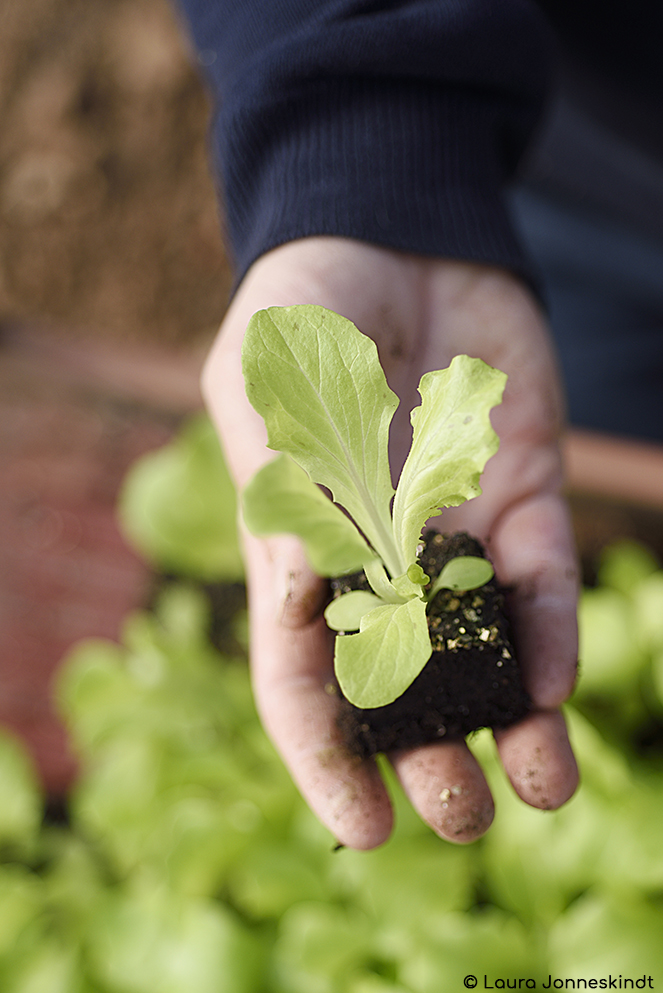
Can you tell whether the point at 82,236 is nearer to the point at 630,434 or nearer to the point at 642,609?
the point at 630,434

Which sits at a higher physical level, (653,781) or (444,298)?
(444,298)

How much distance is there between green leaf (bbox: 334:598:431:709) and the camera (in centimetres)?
34

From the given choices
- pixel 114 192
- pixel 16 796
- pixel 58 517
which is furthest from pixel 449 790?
pixel 114 192

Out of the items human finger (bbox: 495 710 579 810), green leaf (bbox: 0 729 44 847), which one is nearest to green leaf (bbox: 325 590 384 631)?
human finger (bbox: 495 710 579 810)

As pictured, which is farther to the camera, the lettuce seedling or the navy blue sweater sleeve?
the navy blue sweater sleeve

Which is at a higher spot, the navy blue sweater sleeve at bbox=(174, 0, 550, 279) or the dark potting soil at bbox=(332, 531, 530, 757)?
the navy blue sweater sleeve at bbox=(174, 0, 550, 279)

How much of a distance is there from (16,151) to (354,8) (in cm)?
138

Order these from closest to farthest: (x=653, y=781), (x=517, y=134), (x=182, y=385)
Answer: (x=653, y=781), (x=517, y=134), (x=182, y=385)

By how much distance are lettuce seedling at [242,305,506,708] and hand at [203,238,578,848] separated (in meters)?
0.08

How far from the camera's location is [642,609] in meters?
0.66

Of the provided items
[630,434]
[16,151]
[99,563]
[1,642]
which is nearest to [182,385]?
[99,563]

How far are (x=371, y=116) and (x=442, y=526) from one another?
33 cm

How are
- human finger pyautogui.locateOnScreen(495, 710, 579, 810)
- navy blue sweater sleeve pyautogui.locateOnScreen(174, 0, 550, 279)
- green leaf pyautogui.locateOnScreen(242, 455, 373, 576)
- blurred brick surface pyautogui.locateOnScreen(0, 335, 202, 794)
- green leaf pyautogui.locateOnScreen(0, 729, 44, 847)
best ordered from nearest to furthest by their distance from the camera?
green leaf pyautogui.locateOnScreen(242, 455, 373, 576), human finger pyautogui.locateOnScreen(495, 710, 579, 810), navy blue sweater sleeve pyautogui.locateOnScreen(174, 0, 550, 279), green leaf pyautogui.locateOnScreen(0, 729, 44, 847), blurred brick surface pyautogui.locateOnScreen(0, 335, 202, 794)

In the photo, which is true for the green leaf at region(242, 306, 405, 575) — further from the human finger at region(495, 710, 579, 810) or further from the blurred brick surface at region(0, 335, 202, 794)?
the blurred brick surface at region(0, 335, 202, 794)
